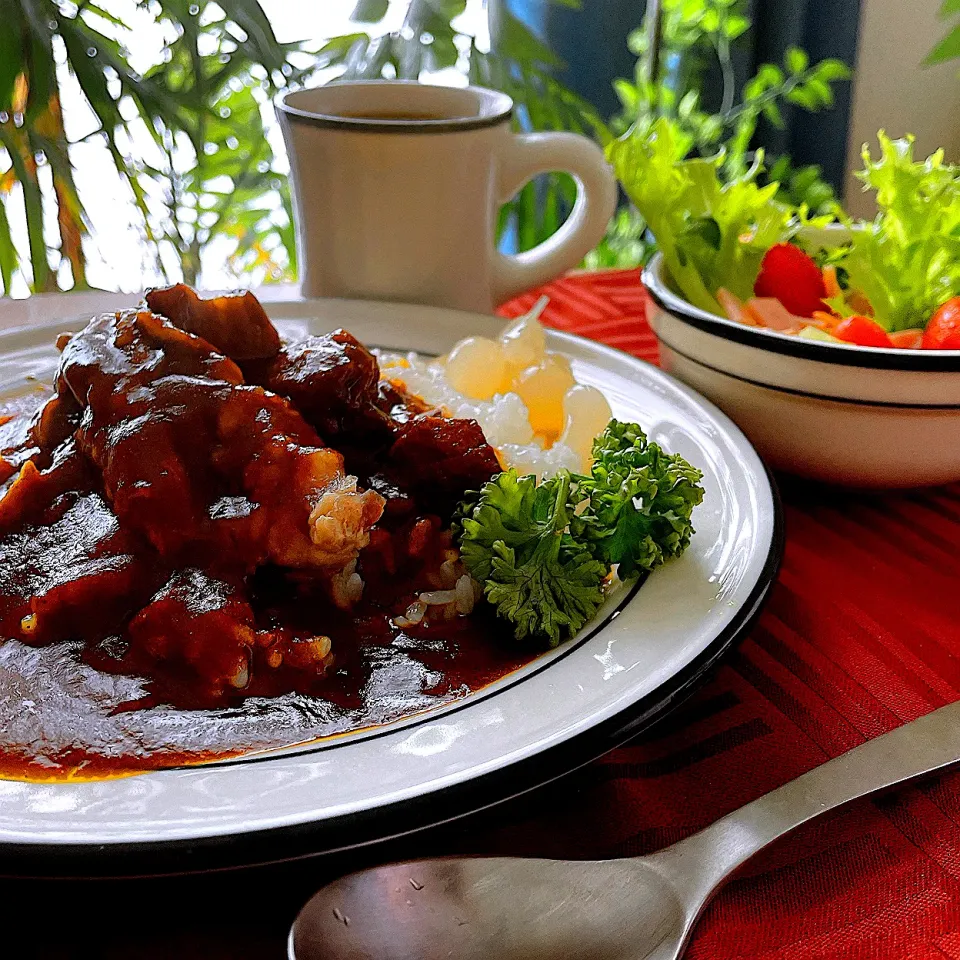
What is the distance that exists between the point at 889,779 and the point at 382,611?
0.61 m

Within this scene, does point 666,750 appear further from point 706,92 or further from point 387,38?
point 706,92

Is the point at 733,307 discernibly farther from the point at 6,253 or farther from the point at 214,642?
the point at 6,253

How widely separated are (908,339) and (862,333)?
0.12m

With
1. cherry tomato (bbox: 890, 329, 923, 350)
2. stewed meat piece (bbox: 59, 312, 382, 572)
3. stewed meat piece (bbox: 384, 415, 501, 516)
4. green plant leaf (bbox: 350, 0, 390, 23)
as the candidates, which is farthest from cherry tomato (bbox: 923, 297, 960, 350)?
green plant leaf (bbox: 350, 0, 390, 23)

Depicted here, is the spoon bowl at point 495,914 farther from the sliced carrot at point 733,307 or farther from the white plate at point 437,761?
the sliced carrot at point 733,307

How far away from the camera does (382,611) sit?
1253 millimetres

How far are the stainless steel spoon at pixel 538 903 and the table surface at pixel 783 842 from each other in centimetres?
4

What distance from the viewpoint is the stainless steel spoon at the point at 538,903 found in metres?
0.83

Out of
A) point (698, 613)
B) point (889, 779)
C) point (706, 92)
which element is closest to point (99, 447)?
point (698, 613)

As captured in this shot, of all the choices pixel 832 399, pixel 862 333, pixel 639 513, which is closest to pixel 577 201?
pixel 862 333

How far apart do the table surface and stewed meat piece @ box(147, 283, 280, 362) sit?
75 cm

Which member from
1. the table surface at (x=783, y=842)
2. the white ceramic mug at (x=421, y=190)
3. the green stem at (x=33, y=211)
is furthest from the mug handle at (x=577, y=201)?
the green stem at (x=33, y=211)

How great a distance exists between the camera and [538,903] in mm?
876

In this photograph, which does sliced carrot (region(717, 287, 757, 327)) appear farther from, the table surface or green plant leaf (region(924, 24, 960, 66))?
green plant leaf (region(924, 24, 960, 66))
